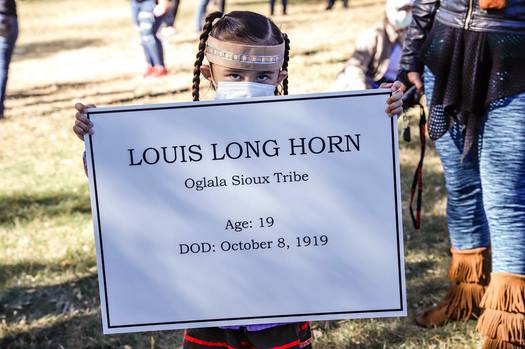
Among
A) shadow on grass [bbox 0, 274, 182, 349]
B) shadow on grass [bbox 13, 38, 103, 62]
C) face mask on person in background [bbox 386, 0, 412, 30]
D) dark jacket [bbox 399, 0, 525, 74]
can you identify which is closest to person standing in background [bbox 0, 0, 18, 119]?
face mask on person in background [bbox 386, 0, 412, 30]

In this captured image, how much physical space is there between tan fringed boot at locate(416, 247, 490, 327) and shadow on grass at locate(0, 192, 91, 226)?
2.52 m

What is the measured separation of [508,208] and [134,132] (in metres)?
1.54

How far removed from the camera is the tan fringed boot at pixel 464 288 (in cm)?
348

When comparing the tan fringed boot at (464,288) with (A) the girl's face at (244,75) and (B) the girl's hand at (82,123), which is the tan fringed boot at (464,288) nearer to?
(A) the girl's face at (244,75)

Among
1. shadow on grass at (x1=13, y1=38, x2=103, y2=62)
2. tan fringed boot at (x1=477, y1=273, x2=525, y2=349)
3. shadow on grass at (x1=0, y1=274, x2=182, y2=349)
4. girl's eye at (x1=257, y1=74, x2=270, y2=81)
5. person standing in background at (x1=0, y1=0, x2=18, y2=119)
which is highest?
girl's eye at (x1=257, y1=74, x2=270, y2=81)

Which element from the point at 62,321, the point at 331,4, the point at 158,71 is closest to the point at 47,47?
the point at 158,71

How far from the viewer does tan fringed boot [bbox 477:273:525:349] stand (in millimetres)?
3137

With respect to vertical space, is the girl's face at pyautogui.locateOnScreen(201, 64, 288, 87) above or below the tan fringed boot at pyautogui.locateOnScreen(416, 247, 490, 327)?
above

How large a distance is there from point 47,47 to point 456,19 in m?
12.1

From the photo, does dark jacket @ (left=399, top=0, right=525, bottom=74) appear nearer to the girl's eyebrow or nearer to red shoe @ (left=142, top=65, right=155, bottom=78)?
the girl's eyebrow

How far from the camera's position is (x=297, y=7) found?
61.0 feet

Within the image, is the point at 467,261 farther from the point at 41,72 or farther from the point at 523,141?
the point at 41,72

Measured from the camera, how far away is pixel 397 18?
576 cm

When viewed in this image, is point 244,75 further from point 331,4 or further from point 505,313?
point 331,4
